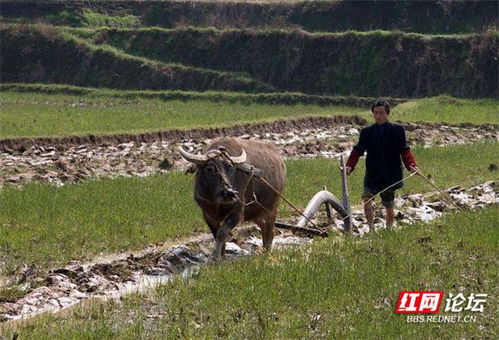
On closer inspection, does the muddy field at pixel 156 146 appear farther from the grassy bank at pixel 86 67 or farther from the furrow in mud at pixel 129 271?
the grassy bank at pixel 86 67

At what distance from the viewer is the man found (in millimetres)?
10047

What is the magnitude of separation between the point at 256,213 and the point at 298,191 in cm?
464

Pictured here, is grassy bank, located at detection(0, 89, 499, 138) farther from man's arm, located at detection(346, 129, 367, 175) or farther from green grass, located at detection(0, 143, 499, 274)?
man's arm, located at detection(346, 129, 367, 175)

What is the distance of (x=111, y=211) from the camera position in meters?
12.3

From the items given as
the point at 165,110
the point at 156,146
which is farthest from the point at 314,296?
the point at 165,110

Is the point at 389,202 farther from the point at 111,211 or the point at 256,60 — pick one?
the point at 256,60

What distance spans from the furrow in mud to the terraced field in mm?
31

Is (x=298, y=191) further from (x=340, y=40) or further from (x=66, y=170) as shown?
(x=340, y=40)

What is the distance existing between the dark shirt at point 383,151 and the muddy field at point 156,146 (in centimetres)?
677

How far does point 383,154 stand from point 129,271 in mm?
3098

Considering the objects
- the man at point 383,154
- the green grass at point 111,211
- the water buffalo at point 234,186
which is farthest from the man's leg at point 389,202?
the green grass at point 111,211

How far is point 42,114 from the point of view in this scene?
26391 mm

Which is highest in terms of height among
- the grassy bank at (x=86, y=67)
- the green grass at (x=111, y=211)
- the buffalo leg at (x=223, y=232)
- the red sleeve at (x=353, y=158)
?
the red sleeve at (x=353, y=158)

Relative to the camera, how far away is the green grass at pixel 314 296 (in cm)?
661
